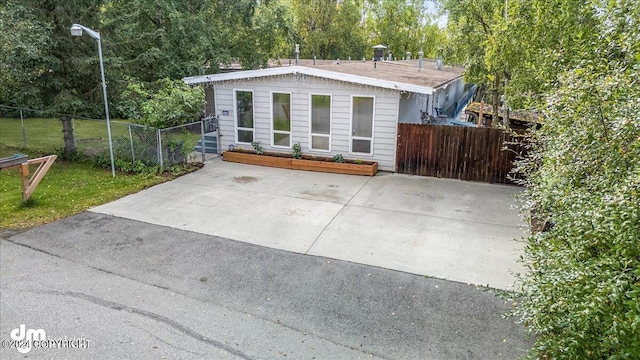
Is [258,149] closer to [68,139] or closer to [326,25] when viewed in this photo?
[68,139]

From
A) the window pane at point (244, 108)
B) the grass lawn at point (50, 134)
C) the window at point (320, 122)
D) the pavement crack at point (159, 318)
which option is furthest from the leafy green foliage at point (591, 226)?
the grass lawn at point (50, 134)

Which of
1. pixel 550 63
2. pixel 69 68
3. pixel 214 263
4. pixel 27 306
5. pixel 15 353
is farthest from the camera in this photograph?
pixel 69 68

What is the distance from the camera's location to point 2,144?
13.8 m

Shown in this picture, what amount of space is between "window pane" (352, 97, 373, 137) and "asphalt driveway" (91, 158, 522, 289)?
1.37 meters

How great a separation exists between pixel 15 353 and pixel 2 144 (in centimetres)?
1299

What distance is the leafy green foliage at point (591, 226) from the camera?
2271 mm

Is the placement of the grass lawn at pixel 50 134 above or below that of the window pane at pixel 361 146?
below

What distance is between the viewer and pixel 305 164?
1141 centimetres

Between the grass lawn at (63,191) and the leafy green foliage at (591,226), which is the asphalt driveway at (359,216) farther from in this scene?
the leafy green foliage at (591,226)

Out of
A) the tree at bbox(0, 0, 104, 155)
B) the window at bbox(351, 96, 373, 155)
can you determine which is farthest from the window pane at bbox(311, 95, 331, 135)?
the tree at bbox(0, 0, 104, 155)

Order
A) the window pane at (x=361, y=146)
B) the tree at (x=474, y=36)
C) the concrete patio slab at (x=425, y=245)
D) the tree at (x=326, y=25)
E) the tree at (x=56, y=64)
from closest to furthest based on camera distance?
the concrete patio slab at (x=425, y=245) → the tree at (x=56, y=64) → the tree at (x=474, y=36) → the window pane at (x=361, y=146) → the tree at (x=326, y=25)

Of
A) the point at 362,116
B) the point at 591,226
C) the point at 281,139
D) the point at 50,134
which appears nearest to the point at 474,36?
the point at 362,116

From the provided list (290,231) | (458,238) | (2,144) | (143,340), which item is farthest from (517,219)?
(2,144)

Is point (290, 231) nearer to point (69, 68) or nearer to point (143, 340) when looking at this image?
point (143, 340)
